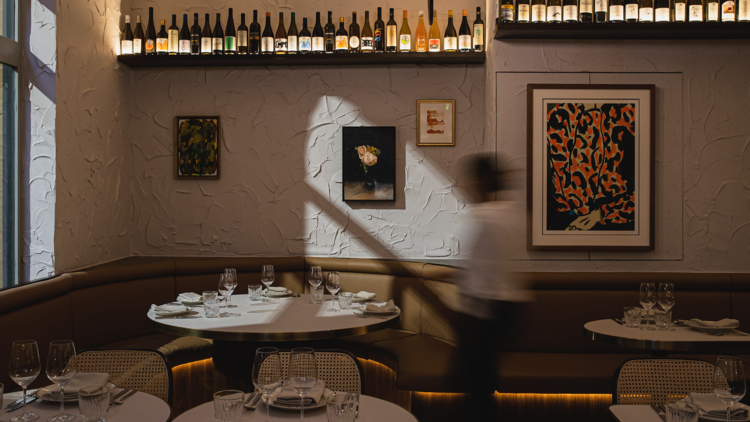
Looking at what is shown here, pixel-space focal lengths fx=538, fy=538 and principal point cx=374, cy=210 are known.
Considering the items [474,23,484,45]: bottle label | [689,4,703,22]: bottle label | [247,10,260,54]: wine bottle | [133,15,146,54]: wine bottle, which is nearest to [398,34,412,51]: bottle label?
[474,23,484,45]: bottle label

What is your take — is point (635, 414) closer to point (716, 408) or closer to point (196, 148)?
point (716, 408)

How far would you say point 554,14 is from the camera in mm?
3518

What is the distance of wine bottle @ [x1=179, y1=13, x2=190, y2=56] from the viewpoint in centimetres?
421

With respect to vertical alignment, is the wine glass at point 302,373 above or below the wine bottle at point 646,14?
below

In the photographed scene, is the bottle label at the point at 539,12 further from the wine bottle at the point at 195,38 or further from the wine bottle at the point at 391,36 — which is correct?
the wine bottle at the point at 195,38

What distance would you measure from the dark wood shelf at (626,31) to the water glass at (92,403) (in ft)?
10.1

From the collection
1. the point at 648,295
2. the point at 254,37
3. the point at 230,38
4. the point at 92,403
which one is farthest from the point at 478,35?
the point at 92,403

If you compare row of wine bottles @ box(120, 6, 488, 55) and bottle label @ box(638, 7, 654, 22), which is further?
row of wine bottles @ box(120, 6, 488, 55)

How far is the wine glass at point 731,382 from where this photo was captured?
1505 millimetres

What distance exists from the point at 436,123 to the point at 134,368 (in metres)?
2.96

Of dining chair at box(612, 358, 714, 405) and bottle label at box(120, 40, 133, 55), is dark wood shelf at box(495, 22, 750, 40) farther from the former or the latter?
bottle label at box(120, 40, 133, 55)

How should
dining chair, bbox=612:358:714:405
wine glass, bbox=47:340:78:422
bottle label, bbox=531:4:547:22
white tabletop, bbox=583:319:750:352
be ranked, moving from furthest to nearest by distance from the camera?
bottle label, bbox=531:4:547:22, white tabletop, bbox=583:319:750:352, dining chair, bbox=612:358:714:405, wine glass, bbox=47:340:78:422

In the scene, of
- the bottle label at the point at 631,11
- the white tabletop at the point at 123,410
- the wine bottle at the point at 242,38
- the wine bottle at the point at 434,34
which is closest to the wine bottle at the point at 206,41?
the wine bottle at the point at 242,38

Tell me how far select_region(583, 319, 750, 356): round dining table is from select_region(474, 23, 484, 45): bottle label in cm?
234
